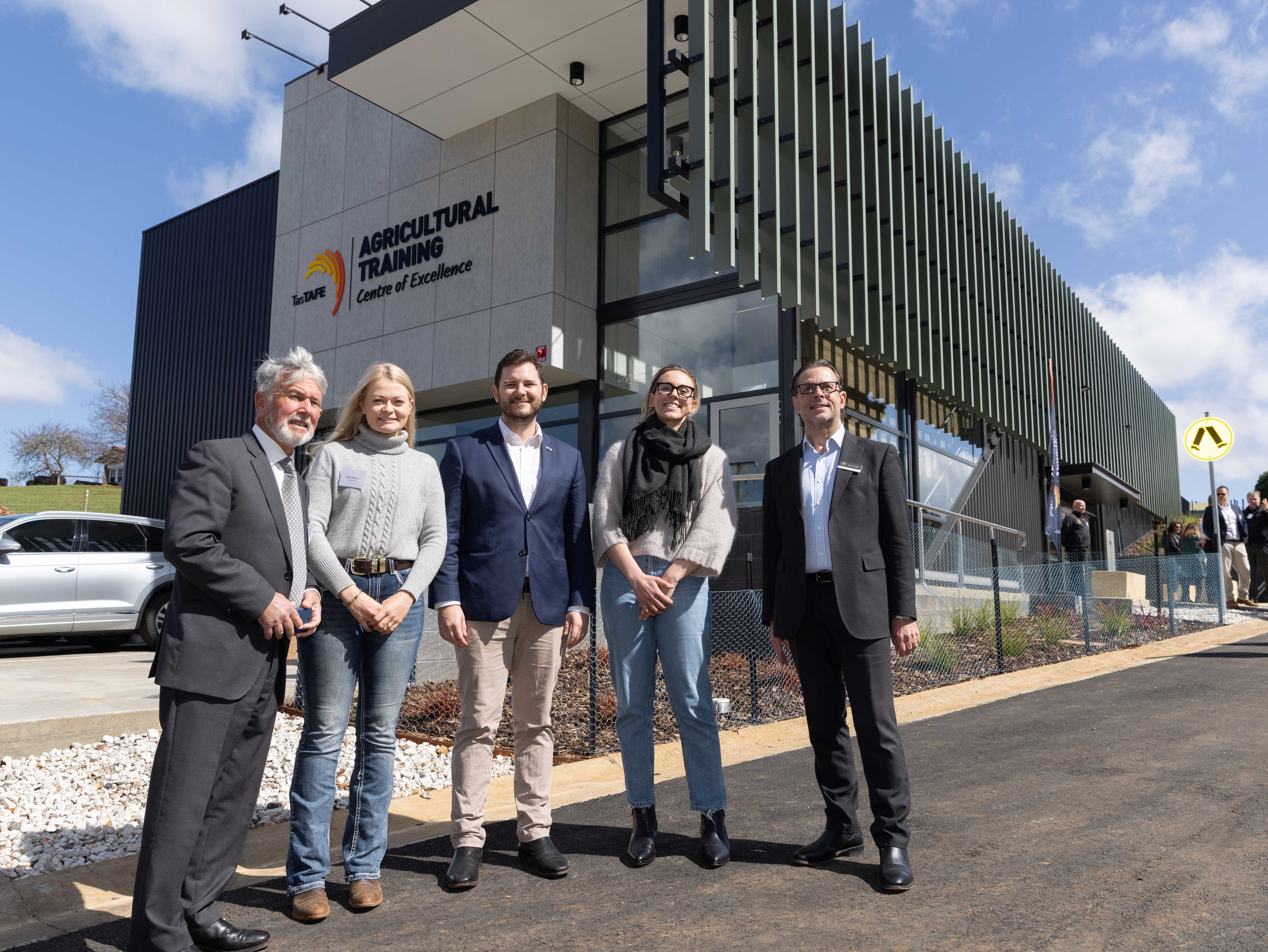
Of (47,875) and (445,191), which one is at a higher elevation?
(445,191)

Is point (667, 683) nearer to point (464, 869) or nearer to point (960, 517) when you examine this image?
point (464, 869)

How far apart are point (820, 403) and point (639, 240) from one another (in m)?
11.0

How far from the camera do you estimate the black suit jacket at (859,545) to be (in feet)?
11.4

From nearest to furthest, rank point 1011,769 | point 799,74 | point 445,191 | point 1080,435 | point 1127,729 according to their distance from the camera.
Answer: point 1011,769, point 1127,729, point 799,74, point 445,191, point 1080,435

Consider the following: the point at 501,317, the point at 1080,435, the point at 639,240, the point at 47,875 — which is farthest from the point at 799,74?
the point at 1080,435

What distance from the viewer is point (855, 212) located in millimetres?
13164

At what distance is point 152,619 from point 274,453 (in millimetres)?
8545

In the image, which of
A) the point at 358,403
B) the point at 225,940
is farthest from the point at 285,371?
the point at 225,940

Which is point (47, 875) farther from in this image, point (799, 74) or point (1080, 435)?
point (1080, 435)

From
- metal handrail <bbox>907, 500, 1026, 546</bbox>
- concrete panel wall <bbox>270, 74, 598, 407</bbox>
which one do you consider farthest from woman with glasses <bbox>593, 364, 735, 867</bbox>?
concrete panel wall <bbox>270, 74, 598, 407</bbox>

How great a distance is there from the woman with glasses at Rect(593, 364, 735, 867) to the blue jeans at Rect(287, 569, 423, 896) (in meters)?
0.88

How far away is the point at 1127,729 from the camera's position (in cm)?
575

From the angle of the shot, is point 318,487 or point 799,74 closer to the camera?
point 318,487

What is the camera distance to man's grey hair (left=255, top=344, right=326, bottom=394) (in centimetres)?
300
